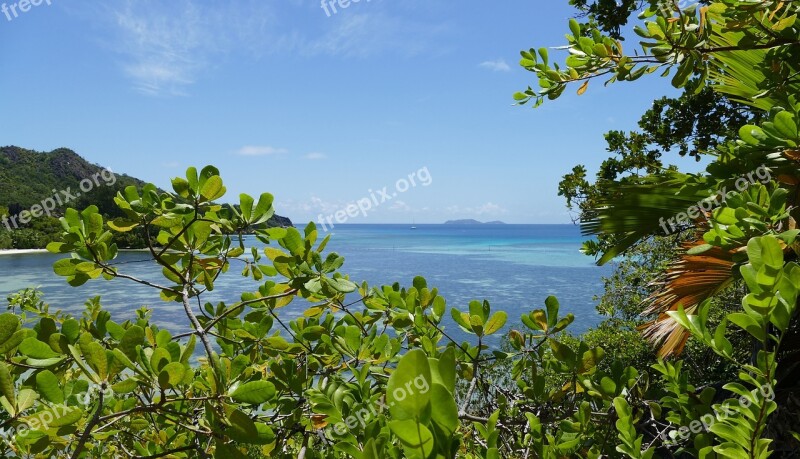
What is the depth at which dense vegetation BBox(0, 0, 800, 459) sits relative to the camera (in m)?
0.84

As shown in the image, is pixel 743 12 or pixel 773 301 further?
pixel 743 12

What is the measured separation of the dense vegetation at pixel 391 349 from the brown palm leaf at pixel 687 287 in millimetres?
21

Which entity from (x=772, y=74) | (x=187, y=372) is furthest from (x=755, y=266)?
(x=772, y=74)

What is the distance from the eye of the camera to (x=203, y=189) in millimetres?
1374

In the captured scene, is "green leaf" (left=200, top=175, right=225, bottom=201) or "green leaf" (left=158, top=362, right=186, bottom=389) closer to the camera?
"green leaf" (left=158, top=362, right=186, bottom=389)

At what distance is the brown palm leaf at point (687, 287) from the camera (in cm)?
248

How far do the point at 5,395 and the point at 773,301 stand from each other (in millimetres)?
1394

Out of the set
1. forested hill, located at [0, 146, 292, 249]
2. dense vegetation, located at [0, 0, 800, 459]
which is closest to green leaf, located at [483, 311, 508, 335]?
dense vegetation, located at [0, 0, 800, 459]

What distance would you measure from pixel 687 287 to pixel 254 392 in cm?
251

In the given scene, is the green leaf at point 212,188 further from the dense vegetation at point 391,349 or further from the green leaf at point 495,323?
the green leaf at point 495,323

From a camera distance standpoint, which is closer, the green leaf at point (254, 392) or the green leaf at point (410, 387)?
the green leaf at point (410, 387)

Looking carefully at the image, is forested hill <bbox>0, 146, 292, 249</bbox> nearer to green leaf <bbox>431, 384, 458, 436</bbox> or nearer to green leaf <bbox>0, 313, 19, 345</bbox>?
green leaf <bbox>0, 313, 19, 345</bbox>

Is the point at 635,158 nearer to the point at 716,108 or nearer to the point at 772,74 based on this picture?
the point at 716,108

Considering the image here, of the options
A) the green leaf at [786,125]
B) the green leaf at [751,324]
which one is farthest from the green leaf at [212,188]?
the green leaf at [786,125]
